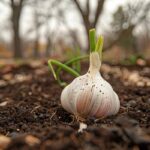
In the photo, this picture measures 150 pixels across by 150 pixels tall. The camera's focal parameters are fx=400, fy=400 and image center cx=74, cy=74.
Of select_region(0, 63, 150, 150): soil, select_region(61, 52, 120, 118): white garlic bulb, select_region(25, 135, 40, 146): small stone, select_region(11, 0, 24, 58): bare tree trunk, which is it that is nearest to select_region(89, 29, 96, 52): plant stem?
select_region(61, 52, 120, 118): white garlic bulb

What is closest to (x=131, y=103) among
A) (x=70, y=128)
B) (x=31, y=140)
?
(x=70, y=128)

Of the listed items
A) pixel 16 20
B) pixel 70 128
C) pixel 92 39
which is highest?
pixel 92 39

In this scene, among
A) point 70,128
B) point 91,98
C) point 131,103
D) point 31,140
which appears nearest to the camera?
point 31,140

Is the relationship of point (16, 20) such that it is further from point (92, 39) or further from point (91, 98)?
point (91, 98)

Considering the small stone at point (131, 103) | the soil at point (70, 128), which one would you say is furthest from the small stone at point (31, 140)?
the small stone at point (131, 103)

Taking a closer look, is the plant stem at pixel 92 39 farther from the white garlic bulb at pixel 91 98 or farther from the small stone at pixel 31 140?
the small stone at pixel 31 140

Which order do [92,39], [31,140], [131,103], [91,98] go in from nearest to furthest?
[31,140], [91,98], [92,39], [131,103]

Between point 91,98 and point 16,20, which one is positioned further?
point 16,20

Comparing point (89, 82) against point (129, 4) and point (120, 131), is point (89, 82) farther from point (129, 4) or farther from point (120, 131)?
point (129, 4)

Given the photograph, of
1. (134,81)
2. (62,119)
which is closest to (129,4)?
(134,81)
